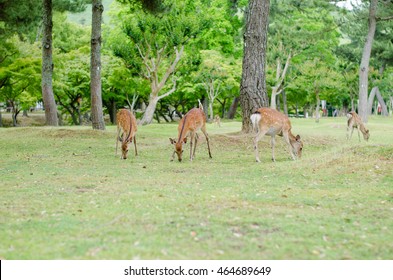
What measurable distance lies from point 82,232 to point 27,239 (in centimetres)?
52

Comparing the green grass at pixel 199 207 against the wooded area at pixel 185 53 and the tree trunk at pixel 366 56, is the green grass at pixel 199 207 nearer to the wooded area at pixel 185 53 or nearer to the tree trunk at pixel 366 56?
the wooded area at pixel 185 53

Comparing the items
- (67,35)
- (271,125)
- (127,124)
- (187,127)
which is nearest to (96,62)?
(127,124)

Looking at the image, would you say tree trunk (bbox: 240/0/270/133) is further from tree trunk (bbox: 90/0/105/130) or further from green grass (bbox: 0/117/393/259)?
tree trunk (bbox: 90/0/105/130)

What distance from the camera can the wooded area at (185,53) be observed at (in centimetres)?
2073

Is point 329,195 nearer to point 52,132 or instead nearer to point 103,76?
point 52,132

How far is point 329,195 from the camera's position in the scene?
300 inches

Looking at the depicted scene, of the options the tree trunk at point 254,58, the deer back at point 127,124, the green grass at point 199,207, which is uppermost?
the tree trunk at point 254,58

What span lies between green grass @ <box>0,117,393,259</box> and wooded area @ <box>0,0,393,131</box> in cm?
539

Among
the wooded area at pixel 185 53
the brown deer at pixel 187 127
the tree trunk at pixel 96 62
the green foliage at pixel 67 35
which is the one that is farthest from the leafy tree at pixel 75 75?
the brown deer at pixel 187 127

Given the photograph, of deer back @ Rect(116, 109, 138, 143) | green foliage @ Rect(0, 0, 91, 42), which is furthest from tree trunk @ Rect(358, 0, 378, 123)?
deer back @ Rect(116, 109, 138, 143)

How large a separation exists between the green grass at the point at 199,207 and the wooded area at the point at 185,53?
5.39m

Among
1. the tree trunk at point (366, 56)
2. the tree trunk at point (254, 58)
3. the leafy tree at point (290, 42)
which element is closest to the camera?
the tree trunk at point (254, 58)

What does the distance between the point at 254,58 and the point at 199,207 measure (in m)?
9.40

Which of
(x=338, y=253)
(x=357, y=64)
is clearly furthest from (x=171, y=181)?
(x=357, y=64)
